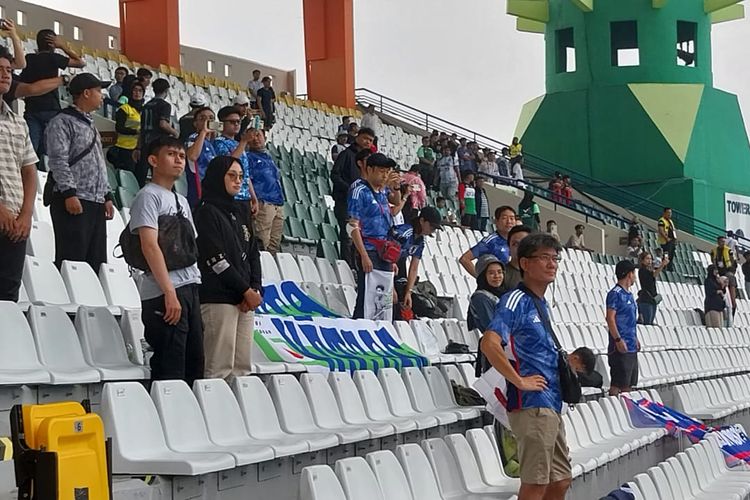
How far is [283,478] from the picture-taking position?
186 inches

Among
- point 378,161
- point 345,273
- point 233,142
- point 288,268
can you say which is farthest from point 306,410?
point 345,273

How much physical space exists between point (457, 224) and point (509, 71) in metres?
13.5

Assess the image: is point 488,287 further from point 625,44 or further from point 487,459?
point 625,44

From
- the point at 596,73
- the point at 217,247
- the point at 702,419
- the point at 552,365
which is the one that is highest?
the point at 596,73

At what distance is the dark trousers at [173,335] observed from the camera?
470cm

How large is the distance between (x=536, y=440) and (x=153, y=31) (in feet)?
48.8

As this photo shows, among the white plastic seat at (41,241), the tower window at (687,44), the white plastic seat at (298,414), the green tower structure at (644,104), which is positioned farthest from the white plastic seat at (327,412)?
the tower window at (687,44)

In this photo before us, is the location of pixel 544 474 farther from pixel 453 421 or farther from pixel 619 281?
pixel 619 281

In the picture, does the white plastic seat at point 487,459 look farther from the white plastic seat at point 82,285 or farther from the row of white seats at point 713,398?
the row of white seats at point 713,398

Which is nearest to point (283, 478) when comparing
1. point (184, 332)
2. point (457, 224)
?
point (184, 332)

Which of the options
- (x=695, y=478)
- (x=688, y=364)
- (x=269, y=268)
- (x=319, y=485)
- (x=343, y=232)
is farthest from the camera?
(x=688, y=364)

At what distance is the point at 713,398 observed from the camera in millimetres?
10883

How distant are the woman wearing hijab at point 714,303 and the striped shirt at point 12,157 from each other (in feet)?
38.5

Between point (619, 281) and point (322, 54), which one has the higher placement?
point (322, 54)
